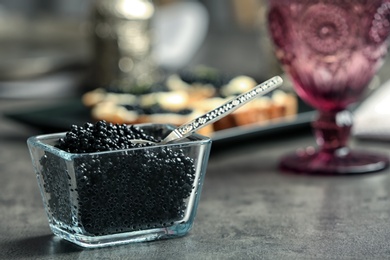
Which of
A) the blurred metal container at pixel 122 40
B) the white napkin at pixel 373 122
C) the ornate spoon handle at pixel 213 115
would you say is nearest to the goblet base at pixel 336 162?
the white napkin at pixel 373 122

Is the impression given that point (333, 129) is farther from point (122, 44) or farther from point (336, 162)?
point (122, 44)

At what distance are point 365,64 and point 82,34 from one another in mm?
1984

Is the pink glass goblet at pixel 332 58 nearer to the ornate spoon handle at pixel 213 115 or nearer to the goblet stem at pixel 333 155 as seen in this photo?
the goblet stem at pixel 333 155

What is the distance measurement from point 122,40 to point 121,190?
107 cm

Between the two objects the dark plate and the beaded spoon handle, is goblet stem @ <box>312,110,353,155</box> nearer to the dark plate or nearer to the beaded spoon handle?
the dark plate

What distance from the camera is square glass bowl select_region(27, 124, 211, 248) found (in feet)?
2.72

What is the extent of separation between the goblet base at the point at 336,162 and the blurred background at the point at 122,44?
1.49ft

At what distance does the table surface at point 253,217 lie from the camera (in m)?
0.85

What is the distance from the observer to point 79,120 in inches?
59.1

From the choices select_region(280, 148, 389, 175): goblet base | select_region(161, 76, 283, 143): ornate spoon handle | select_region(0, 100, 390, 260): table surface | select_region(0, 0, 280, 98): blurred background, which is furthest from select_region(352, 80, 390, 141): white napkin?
select_region(161, 76, 283, 143): ornate spoon handle

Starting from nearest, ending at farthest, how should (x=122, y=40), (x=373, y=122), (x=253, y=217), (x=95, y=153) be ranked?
1. (x=95, y=153)
2. (x=253, y=217)
3. (x=373, y=122)
4. (x=122, y=40)

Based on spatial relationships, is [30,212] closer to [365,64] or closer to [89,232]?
[89,232]

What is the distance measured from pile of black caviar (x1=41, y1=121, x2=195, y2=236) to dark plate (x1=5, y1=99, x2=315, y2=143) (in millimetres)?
419

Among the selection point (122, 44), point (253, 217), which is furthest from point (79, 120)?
point (253, 217)
